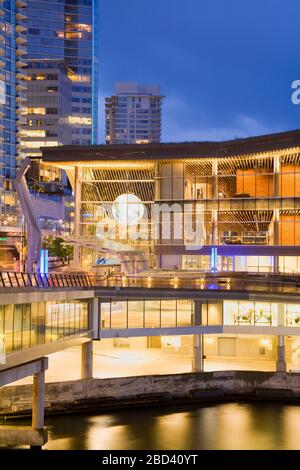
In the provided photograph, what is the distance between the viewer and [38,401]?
35.6 m

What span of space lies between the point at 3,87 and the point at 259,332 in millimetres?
90204

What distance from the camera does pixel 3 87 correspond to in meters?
122

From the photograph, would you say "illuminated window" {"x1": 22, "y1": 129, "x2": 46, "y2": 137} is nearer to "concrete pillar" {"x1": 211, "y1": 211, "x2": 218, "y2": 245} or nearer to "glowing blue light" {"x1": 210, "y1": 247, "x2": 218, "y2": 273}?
"concrete pillar" {"x1": 211, "y1": 211, "x2": 218, "y2": 245}

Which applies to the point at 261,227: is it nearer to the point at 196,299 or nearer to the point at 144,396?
the point at 196,299

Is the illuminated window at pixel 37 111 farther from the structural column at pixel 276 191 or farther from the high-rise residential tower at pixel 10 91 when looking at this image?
the structural column at pixel 276 191

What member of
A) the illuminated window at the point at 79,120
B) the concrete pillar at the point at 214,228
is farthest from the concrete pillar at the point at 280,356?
the illuminated window at the point at 79,120

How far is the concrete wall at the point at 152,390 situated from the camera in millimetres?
39031

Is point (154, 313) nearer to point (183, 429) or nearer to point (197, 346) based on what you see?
point (197, 346)

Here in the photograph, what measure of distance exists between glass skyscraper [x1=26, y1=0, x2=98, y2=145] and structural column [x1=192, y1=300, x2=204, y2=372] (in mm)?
133662

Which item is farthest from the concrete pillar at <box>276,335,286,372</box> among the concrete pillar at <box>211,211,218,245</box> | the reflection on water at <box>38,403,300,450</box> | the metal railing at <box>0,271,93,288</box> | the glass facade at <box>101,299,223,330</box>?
the concrete pillar at <box>211,211,218,245</box>

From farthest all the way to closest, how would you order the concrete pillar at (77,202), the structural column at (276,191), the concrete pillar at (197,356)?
the concrete pillar at (77,202), the structural column at (276,191), the concrete pillar at (197,356)

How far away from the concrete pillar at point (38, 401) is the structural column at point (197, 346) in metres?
13.8

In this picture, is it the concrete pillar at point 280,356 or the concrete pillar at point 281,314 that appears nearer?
the concrete pillar at point 280,356

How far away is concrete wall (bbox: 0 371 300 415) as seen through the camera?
1537 inches
